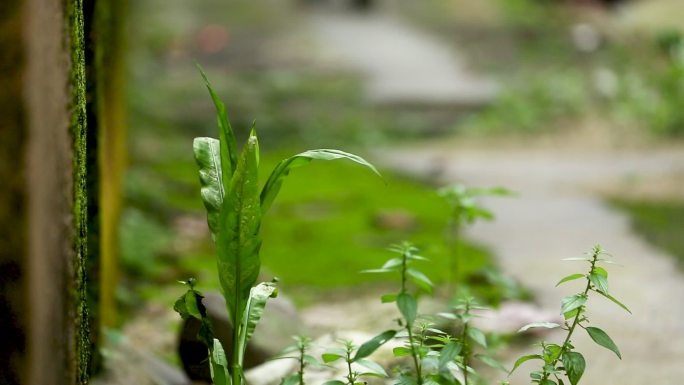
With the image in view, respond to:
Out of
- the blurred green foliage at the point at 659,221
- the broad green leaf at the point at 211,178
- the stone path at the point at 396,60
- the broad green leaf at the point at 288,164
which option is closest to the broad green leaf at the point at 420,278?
the broad green leaf at the point at 288,164

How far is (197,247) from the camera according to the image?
6715mm

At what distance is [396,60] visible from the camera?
13469 mm

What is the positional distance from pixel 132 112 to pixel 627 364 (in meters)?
6.20

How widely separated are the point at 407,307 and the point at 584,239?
4.16m

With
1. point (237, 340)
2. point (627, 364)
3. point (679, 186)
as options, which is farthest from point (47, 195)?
point (679, 186)

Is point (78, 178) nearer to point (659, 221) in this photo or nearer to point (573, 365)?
point (573, 365)

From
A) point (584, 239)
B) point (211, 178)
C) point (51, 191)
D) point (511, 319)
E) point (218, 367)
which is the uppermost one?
point (51, 191)

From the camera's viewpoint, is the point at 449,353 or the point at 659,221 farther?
the point at 659,221

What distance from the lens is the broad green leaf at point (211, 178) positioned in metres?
2.62

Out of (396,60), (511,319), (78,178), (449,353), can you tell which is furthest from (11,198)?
(396,60)

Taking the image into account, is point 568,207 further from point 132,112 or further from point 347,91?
point 347,91

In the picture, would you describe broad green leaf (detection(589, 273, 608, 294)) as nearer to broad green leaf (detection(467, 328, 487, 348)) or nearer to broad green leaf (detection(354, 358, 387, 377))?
broad green leaf (detection(467, 328, 487, 348))

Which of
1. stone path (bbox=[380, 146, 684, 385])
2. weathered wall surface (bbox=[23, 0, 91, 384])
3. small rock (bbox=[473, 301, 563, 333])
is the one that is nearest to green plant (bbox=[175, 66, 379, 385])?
weathered wall surface (bbox=[23, 0, 91, 384])

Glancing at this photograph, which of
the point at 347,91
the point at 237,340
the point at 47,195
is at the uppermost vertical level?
the point at 47,195
